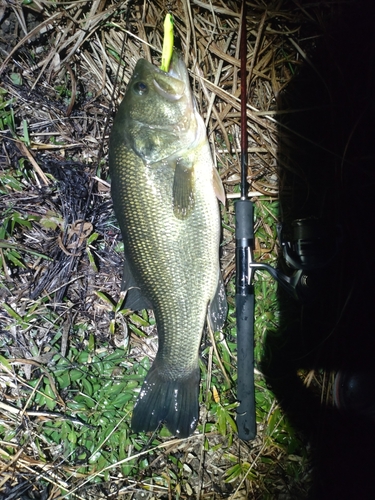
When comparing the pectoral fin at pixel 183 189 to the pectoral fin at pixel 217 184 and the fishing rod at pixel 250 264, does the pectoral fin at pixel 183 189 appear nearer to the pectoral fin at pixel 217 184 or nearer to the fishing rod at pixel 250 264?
the pectoral fin at pixel 217 184

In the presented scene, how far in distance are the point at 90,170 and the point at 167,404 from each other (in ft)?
5.18

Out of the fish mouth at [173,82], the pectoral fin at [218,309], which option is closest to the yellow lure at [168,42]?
the fish mouth at [173,82]

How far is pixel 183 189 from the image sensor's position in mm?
1820

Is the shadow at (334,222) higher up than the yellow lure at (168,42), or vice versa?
the yellow lure at (168,42)

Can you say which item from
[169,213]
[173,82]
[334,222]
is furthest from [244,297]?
[173,82]

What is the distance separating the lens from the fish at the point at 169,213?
1.82 metres

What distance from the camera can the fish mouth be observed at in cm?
179

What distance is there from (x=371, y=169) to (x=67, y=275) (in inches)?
82.8

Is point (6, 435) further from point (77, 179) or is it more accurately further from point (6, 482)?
point (77, 179)

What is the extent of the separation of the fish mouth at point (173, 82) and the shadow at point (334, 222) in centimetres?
75

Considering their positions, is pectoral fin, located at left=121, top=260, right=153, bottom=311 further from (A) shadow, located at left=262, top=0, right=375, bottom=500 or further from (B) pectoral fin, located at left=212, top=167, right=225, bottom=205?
(A) shadow, located at left=262, top=0, right=375, bottom=500

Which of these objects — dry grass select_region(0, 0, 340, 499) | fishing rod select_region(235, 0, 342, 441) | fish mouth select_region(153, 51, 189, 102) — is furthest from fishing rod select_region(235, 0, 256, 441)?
fish mouth select_region(153, 51, 189, 102)

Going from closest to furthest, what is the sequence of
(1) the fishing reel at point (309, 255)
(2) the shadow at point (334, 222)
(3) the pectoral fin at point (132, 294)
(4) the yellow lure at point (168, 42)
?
(4) the yellow lure at point (168, 42) < (1) the fishing reel at point (309, 255) < (3) the pectoral fin at point (132, 294) < (2) the shadow at point (334, 222)

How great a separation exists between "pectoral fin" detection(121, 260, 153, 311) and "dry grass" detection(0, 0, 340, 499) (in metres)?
0.22
